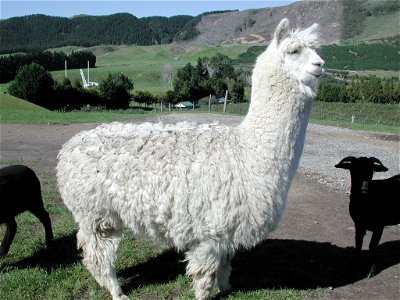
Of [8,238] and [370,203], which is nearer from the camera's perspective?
[370,203]

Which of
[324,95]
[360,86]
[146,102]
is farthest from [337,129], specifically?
[146,102]

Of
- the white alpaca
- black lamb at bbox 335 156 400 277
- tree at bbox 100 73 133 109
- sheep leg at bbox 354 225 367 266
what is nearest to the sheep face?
black lamb at bbox 335 156 400 277

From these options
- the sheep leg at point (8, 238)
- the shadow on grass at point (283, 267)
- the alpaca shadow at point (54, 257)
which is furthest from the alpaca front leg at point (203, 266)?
the sheep leg at point (8, 238)

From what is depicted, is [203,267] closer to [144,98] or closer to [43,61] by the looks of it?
[144,98]

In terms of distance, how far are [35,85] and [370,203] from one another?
165ft

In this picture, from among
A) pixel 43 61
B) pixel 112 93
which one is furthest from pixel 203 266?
pixel 43 61

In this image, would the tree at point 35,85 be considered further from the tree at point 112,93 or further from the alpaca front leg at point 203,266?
the alpaca front leg at point 203,266

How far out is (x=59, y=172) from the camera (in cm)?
500

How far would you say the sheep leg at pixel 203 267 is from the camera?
14.7ft

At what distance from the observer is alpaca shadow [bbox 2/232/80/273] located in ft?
18.9

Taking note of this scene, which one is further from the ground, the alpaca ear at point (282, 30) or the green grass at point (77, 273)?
the alpaca ear at point (282, 30)

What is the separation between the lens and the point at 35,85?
51.1 m

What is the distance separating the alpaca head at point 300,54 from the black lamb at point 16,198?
374 cm

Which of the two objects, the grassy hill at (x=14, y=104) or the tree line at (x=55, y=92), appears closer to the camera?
the grassy hill at (x=14, y=104)
